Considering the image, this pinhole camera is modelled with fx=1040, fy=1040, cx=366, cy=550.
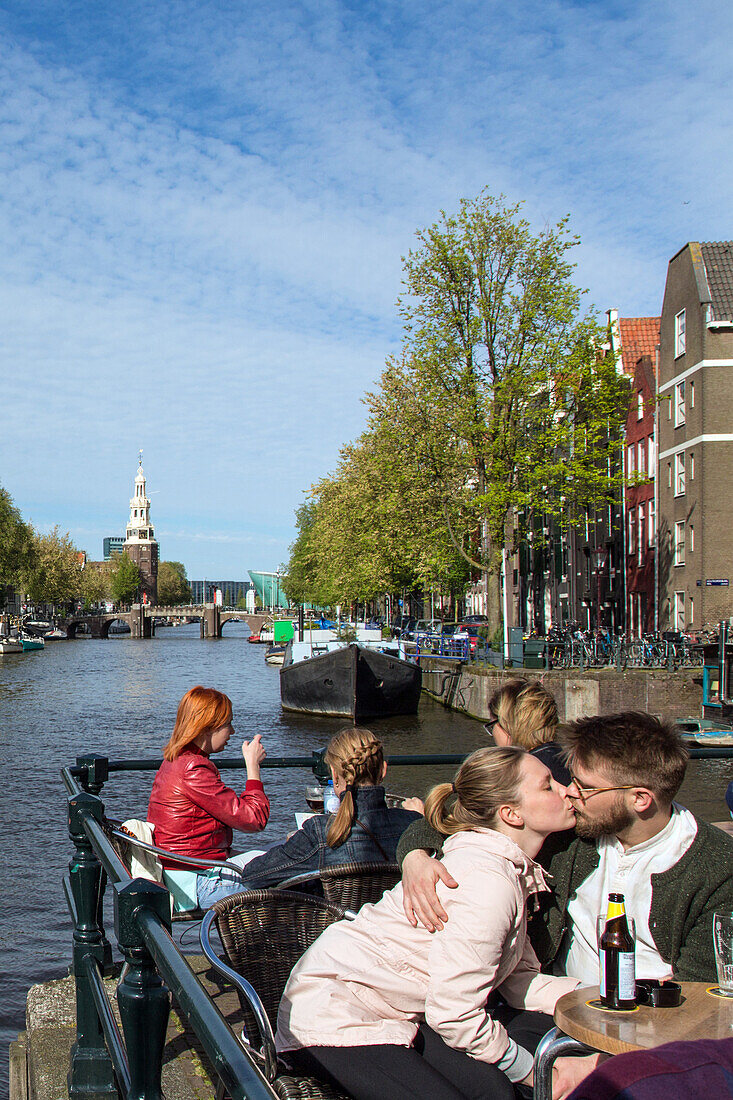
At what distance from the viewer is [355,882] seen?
3475 mm

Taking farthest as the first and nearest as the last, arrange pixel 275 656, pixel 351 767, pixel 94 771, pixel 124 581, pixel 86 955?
pixel 124 581 → pixel 275 656 → pixel 94 771 → pixel 351 767 → pixel 86 955

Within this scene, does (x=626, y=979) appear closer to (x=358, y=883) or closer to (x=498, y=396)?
(x=358, y=883)

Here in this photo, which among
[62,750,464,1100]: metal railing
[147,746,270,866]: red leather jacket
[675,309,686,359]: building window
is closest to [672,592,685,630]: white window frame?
[675,309,686,359]: building window

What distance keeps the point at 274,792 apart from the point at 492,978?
14765 millimetres

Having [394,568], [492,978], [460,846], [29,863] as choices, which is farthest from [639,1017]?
[394,568]

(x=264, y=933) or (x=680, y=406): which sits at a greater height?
(x=680, y=406)

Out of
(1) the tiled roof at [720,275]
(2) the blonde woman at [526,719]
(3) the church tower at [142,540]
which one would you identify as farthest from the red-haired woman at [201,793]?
(3) the church tower at [142,540]

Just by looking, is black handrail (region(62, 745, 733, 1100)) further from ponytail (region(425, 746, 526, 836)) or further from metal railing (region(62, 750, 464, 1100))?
ponytail (region(425, 746, 526, 836))

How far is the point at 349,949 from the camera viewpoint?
2682 millimetres

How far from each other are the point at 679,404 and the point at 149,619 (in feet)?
327

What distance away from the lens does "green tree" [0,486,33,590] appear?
7294 cm

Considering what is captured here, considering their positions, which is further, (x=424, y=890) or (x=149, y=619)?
(x=149, y=619)

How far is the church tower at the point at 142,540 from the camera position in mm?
180750

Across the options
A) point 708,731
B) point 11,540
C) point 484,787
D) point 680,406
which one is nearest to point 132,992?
point 484,787
